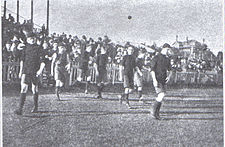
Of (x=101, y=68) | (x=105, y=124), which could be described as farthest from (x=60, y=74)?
(x=105, y=124)

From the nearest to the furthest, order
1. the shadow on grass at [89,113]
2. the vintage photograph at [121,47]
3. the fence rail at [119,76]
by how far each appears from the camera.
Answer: the vintage photograph at [121,47] → the shadow on grass at [89,113] → the fence rail at [119,76]

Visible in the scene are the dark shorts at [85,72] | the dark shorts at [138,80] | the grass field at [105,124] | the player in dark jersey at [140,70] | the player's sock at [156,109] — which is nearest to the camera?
the grass field at [105,124]

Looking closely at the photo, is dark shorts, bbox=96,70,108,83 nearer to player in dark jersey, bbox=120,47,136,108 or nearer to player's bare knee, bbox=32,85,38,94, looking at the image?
player in dark jersey, bbox=120,47,136,108

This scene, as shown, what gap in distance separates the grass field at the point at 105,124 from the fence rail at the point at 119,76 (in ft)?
0.66

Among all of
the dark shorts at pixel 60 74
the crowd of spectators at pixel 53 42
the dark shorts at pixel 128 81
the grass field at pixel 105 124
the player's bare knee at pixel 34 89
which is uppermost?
the crowd of spectators at pixel 53 42

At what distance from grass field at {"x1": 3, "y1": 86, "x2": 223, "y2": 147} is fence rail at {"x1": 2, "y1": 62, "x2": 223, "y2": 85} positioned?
0.66 ft

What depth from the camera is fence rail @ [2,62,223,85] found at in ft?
11.9

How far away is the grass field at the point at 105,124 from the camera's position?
2.91m

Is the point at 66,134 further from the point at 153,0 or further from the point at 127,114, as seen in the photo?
the point at 153,0

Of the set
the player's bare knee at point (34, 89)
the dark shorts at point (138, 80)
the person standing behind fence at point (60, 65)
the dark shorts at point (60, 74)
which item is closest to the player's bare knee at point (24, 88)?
the player's bare knee at point (34, 89)

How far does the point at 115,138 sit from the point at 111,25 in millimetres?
1188

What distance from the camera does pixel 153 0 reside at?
3467mm

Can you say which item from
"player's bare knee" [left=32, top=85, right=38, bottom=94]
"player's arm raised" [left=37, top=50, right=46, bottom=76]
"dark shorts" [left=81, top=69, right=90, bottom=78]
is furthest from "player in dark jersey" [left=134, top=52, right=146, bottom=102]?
"player's bare knee" [left=32, top=85, right=38, bottom=94]

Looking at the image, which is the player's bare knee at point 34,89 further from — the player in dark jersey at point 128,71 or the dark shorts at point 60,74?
the player in dark jersey at point 128,71
